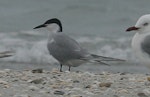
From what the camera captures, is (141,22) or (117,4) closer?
(141,22)

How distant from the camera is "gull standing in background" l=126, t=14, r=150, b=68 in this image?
6.49 metres

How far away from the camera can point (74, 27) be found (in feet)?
58.1

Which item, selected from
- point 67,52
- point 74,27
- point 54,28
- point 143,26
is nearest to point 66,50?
point 67,52

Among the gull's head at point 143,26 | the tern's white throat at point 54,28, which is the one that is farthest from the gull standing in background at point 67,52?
the gull's head at point 143,26

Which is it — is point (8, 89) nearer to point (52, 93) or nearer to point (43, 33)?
point (52, 93)

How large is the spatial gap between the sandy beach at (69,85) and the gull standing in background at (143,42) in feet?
0.99

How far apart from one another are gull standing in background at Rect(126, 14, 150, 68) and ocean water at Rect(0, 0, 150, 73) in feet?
12.5

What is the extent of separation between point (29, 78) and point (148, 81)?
1.34 meters

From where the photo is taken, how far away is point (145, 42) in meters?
6.54

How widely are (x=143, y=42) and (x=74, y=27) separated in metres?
11.2

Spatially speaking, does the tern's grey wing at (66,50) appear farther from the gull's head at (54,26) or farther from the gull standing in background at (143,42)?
the gull standing in background at (143,42)

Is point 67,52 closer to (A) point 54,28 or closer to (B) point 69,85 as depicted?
(A) point 54,28

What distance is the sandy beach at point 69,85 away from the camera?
595 cm

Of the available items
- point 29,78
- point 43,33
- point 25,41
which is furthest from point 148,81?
point 43,33
